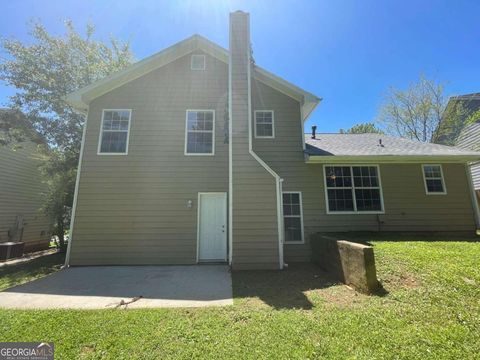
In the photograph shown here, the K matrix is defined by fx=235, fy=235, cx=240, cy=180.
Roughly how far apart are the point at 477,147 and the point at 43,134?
80.4 ft

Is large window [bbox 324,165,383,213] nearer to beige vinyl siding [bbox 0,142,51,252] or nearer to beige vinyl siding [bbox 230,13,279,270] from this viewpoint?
beige vinyl siding [bbox 230,13,279,270]

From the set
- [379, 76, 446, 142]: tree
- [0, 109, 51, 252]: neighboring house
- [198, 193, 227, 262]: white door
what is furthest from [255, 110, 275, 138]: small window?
[379, 76, 446, 142]: tree

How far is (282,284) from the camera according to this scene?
5262mm

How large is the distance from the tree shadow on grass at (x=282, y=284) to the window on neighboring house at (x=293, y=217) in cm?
136

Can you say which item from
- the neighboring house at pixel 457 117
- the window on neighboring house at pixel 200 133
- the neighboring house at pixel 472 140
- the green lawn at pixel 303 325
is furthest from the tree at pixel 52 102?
the neighboring house at pixel 457 117

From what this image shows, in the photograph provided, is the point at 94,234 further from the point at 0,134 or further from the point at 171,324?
the point at 0,134

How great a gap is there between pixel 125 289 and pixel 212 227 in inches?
128

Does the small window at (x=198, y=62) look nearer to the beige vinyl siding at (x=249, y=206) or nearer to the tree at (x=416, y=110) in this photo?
the beige vinyl siding at (x=249, y=206)

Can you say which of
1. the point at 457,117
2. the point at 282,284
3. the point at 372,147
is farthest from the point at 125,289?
the point at 457,117

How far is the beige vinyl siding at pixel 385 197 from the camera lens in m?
8.24

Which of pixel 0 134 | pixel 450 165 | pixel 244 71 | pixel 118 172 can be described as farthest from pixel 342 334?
pixel 0 134

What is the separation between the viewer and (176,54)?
8.98 metres

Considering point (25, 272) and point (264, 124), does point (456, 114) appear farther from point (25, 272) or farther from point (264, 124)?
point (25, 272)

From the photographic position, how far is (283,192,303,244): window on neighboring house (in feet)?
26.6
